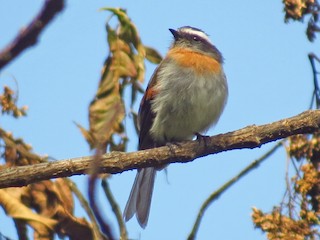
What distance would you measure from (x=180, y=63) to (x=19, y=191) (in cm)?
242

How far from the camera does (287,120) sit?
12.5ft

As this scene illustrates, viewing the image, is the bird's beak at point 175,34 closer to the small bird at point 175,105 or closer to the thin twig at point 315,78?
the small bird at point 175,105

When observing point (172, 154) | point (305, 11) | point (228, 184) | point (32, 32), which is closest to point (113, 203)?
point (172, 154)

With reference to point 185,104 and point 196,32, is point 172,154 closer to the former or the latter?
point 185,104

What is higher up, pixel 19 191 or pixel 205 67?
pixel 205 67

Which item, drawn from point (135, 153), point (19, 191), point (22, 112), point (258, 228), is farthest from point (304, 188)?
point (22, 112)

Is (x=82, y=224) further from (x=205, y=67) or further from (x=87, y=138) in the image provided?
(x=205, y=67)

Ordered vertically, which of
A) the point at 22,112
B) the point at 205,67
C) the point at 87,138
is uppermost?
the point at 205,67

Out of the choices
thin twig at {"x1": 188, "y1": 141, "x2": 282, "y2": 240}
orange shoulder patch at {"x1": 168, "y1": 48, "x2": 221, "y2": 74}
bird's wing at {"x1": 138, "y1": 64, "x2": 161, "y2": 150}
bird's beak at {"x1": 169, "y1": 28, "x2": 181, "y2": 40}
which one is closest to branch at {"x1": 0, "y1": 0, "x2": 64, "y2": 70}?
thin twig at {"x1": 188, "y1": 141, "x2": 282, "y2": 240}

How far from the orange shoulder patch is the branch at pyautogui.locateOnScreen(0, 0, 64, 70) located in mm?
4760

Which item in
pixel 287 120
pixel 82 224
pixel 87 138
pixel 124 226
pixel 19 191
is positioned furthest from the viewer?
pixel 124 226

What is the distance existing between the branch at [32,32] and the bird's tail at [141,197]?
462 cm

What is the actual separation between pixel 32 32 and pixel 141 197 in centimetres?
504

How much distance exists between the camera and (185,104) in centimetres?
505
